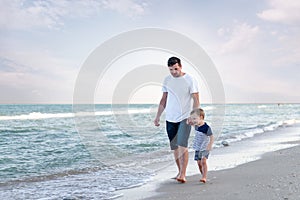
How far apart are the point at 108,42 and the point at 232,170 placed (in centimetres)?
345

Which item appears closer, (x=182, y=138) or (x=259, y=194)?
(x=259, y=194)

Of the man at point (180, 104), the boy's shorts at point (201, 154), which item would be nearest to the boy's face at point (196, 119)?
the man at point (180, 104)

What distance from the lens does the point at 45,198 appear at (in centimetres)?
444

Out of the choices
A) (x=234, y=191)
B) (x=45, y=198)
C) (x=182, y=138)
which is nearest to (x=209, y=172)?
(x=182, y=138)

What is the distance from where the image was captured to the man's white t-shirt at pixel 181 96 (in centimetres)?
466

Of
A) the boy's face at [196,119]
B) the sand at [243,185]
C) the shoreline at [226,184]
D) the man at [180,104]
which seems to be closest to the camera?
the sand at [243,185]

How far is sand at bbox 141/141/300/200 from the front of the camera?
3604 millimetres

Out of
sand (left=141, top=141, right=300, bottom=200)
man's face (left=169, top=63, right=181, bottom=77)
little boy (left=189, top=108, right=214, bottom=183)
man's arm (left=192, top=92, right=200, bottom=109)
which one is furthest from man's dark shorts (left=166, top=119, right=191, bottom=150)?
man's face (left=169, top=63, right=181, bottom=77)

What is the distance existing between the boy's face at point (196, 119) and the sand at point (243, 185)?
0.87m

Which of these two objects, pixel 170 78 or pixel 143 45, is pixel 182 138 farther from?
pixel 143 45

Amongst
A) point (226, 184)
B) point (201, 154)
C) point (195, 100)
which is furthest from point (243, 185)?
point (195, 100)

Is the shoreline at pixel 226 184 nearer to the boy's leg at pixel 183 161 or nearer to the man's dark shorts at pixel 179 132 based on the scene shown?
the boy's leg at pixel 183 161

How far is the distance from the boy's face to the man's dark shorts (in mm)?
175

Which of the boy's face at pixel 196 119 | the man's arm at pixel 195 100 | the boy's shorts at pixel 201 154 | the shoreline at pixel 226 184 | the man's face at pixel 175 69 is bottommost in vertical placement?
the shoreline at pixel 226 184
